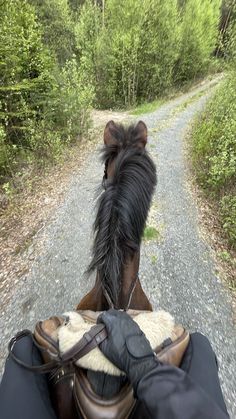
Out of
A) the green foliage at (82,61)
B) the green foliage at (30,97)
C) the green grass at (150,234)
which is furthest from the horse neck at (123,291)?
the green foliage at (82,61)

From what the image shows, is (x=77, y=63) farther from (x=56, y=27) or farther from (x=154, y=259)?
(x=154, y=259)

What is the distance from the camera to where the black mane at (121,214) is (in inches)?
47.9

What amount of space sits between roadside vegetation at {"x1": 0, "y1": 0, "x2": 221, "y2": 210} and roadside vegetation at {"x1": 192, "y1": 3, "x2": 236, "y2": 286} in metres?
3.67

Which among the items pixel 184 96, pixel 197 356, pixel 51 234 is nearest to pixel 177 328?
pixel 197 356

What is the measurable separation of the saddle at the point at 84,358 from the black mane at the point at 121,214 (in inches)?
10.7

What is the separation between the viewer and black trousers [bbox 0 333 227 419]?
3.06 ft

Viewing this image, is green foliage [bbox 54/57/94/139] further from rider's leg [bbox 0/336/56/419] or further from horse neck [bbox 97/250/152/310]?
rider's leg [bbox 0/336/56/419]

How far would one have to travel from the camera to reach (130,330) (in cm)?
92

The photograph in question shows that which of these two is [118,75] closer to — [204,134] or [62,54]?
[62,54]

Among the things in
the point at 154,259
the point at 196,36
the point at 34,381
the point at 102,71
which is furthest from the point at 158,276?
the point at 196,36

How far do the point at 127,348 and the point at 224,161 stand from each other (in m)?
4.81

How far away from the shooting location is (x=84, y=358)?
92cm

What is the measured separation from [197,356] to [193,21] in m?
19.6

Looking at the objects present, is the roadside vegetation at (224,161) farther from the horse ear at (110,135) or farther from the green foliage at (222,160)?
the horse ear at (110,135)
